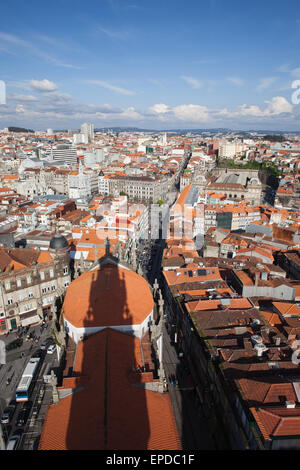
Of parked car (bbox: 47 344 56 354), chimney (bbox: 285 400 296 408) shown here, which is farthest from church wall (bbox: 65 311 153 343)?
parked car (bbox: 47 344 56 354)

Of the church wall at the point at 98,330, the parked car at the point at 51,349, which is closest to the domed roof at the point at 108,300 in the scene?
the church wall at the point at 98,330

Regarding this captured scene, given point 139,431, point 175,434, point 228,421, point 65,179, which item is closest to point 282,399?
point 228,421

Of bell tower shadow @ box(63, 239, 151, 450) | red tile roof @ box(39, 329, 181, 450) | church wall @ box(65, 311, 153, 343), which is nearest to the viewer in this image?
red tile roof @ box(39, 329, 181, 450)

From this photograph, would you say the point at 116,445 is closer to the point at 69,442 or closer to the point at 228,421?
the point at 69,442

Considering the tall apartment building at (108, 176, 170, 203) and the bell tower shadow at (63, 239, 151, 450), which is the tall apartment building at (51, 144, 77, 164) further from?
the bell tower shadow at (63, 239, 151, 450)

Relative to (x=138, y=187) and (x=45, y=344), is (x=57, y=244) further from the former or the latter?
(x=138, y=187)

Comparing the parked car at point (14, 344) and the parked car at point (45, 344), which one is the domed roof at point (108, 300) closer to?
the parked car at point (45, 344)
